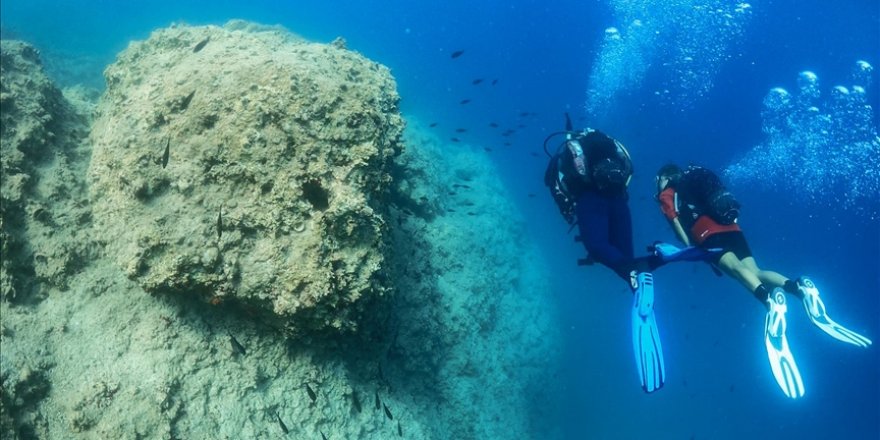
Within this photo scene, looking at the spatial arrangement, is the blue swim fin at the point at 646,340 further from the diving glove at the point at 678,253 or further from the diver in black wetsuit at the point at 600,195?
the diving glove at the point at 678,253

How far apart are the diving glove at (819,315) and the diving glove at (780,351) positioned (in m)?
0.26

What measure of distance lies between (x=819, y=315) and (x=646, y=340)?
198 centimetres

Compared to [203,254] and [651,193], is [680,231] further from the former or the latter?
[651,193]

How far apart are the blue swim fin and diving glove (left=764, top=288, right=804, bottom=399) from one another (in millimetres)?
1176

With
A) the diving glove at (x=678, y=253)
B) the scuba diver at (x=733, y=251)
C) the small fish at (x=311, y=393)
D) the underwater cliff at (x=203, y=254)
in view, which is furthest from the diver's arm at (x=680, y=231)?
the small fish at (x=311, y=393)

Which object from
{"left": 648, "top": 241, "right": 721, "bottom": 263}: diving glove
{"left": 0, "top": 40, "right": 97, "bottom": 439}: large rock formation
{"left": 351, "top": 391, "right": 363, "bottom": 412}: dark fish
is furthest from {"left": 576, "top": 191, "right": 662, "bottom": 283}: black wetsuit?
{"left": 0, "top": 40, "right": 97, "bottom": 439}: large rock formation

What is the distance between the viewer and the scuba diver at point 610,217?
5.90 metres

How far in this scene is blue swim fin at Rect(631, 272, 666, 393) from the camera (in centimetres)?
577

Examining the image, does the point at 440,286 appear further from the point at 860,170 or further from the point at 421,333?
the point at 860,170

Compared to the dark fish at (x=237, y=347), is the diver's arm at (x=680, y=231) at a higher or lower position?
higher

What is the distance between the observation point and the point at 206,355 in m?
4.24

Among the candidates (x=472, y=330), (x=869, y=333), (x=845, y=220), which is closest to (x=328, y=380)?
(x=472, y=330)

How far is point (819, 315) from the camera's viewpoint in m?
5.78

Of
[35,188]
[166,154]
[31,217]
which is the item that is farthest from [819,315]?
[35,188]
